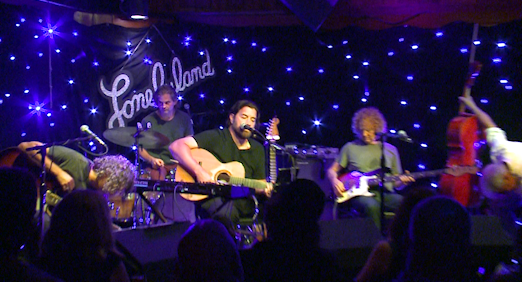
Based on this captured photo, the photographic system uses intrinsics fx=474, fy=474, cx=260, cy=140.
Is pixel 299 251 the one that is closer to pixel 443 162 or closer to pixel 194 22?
pixel 443 162

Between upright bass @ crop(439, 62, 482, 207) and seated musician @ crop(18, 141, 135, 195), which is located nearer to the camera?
seated musician @ crop(18, 141, 135, 195)

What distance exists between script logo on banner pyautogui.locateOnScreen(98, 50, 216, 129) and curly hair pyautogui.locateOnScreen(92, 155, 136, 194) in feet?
8.16

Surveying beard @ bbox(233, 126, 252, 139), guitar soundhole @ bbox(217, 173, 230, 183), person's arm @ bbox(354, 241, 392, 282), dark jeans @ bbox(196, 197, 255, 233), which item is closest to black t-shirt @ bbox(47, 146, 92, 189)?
dark jeans @ bbox(196, 197, 255, 233)

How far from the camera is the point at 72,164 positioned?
439 cm

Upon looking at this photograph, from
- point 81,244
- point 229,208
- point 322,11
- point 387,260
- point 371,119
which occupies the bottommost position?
point 229,208

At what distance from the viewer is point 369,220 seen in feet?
11.9

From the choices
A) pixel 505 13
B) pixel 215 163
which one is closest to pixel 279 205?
pixel 215 163

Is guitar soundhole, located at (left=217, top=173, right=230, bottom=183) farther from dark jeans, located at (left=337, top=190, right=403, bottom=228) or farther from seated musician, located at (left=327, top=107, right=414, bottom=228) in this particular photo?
dark jeans, located at (left=337, top=190, right=403, bottom=228)

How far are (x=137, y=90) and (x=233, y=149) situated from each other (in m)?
2.53

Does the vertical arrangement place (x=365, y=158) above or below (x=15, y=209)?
below

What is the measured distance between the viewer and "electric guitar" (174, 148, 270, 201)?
449cm

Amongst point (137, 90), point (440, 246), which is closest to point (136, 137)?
point (137, 90)

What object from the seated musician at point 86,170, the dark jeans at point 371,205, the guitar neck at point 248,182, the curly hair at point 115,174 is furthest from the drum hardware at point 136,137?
the dark jeans at point 371,205

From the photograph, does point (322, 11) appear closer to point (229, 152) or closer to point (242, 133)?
point (242, 133)
